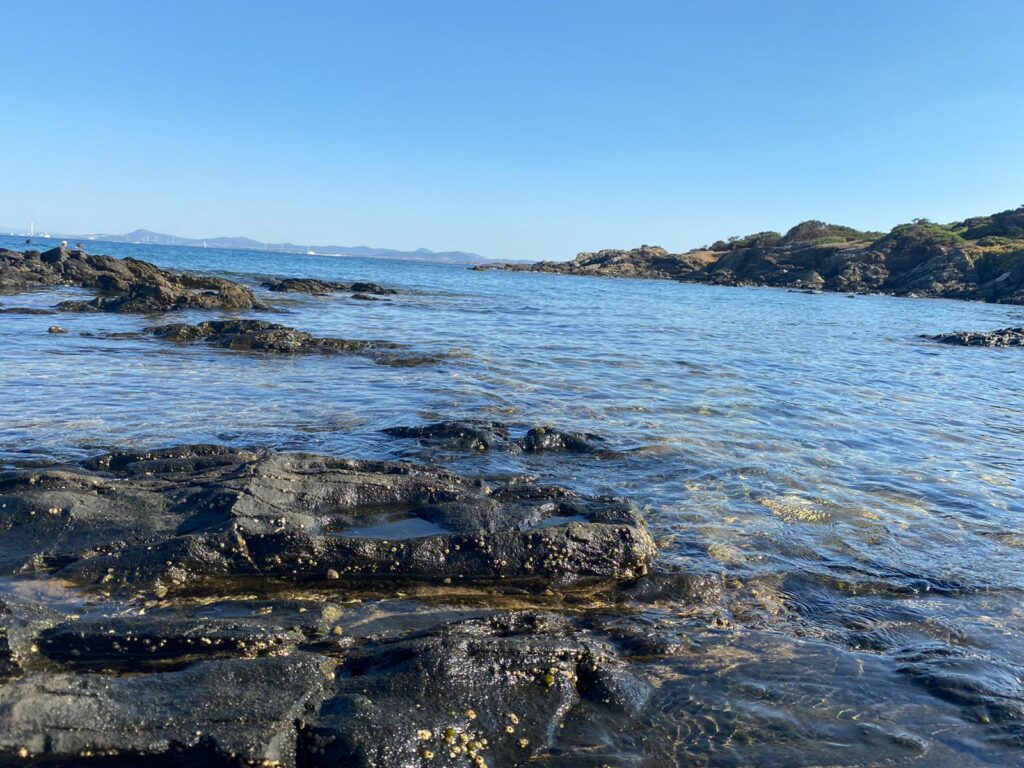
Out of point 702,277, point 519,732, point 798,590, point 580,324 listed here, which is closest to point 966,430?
point 798,590

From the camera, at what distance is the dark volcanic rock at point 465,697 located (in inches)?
119

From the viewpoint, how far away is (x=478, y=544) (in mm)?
5195

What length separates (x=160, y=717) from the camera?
304 centimetres

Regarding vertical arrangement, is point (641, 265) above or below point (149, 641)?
above

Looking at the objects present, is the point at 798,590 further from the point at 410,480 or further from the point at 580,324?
the point at 580,324

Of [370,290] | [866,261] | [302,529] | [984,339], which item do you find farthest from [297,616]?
[866,261]

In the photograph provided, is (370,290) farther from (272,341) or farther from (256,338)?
(272,341)

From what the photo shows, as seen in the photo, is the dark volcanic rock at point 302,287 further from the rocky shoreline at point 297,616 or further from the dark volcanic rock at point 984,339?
the rocky shoreline at point 297,616

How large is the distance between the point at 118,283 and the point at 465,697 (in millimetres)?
30362

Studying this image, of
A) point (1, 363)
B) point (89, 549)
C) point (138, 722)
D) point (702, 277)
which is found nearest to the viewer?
point (138, 722)

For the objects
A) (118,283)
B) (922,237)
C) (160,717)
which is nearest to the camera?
(160,717)

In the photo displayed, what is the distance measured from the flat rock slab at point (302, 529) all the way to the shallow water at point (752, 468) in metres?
0.84

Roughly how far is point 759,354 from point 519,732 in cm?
1828

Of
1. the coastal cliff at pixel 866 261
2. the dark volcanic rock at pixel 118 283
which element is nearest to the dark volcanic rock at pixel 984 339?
the dark volcanic rock at pixel 118 283
